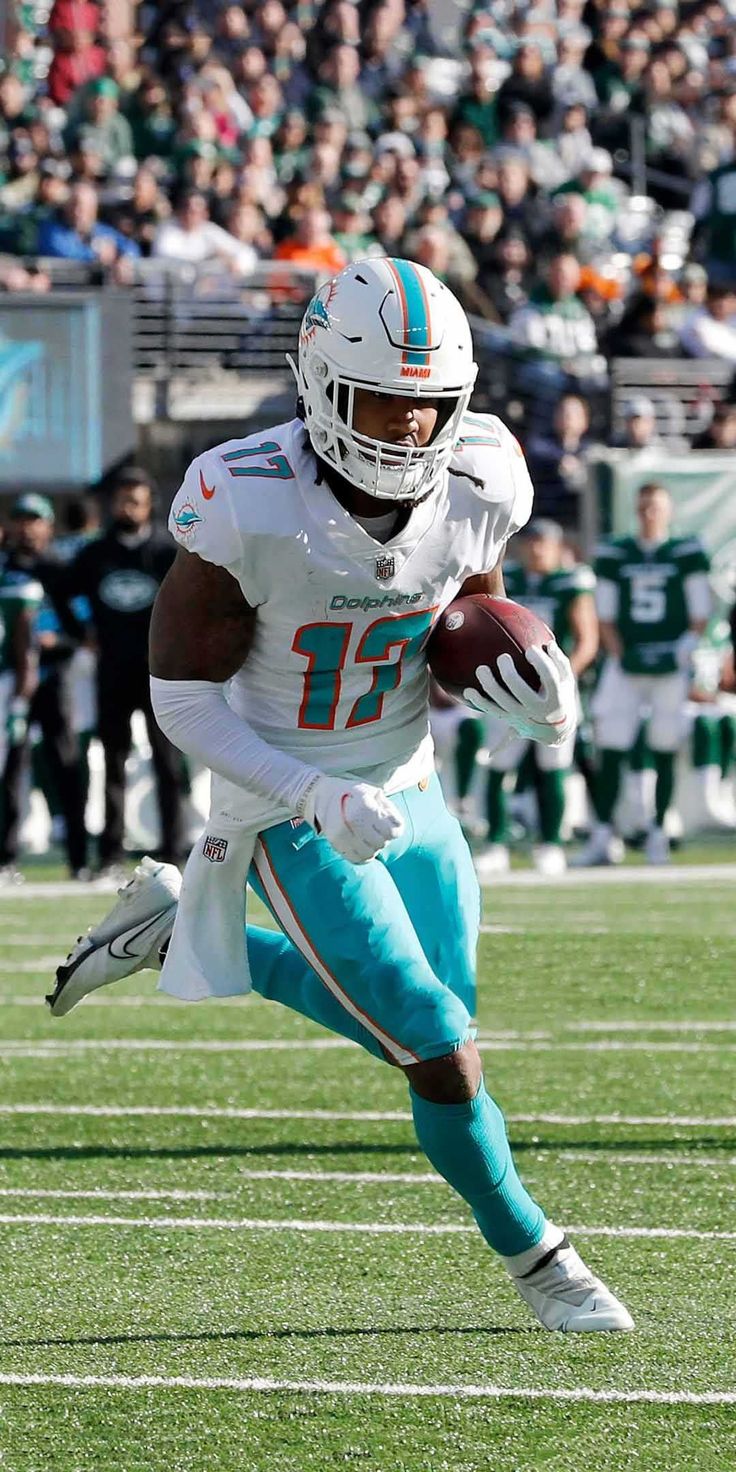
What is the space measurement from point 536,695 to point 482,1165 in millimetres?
706

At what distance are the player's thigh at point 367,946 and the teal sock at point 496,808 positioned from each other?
6820 mm

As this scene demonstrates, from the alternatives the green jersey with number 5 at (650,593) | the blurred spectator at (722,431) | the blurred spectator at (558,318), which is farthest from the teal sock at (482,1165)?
the blurred spectator at (558,318)

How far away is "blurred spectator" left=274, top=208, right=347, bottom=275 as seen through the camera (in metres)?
13.2

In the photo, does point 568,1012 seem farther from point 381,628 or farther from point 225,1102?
point 381,628

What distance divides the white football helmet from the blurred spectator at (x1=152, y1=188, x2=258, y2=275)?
31.4 ft

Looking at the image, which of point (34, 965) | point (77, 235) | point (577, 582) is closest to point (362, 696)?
point (34, 965)

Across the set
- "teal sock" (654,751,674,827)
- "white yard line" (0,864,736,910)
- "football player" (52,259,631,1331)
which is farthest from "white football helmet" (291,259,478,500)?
"teal sock" (654,751,674,827)

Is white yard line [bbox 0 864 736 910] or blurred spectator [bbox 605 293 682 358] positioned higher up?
blurred spectator [bbox 605 293 682 358]

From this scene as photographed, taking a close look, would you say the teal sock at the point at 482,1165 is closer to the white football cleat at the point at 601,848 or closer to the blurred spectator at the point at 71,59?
the white football cleat at the point at 601,848

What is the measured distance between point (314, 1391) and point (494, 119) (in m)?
13.0

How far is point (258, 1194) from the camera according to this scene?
14.6 feet

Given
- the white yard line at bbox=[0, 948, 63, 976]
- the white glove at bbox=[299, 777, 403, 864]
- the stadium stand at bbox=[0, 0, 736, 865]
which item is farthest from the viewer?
the stadium stand at bbox=[0, 0, 736, 865]

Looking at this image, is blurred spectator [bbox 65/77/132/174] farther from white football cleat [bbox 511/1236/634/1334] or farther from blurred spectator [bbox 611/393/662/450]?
white football cleat [bbox 511/1236/634/1334]

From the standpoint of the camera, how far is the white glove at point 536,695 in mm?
3564
